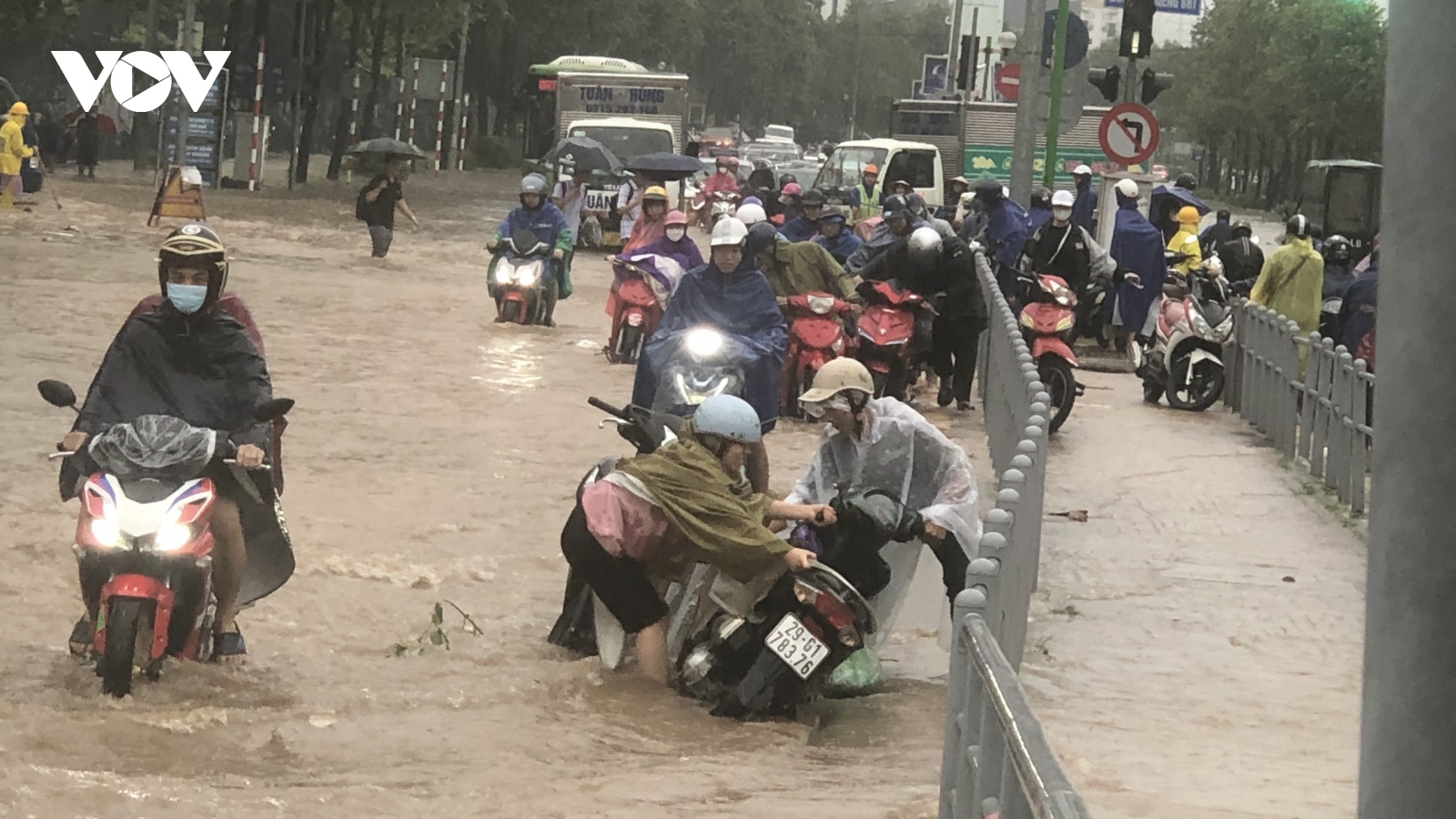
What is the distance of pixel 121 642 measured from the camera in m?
6.66

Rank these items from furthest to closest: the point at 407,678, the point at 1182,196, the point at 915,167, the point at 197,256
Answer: the point at 915,167
the point at 1182,196
the point at 407,678
the point at 197,256

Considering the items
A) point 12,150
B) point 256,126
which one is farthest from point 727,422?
point 256,126

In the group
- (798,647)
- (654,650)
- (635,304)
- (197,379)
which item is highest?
(635,304)

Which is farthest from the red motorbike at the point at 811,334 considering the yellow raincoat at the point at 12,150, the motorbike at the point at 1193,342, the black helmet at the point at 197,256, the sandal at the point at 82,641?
the yellow raincoat at the point at 12,150

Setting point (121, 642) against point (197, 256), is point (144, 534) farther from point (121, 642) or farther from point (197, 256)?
point (197, 256)

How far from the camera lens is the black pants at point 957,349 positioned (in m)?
15.9

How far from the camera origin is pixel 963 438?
15211 mm

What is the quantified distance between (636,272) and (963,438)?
3.25 meters

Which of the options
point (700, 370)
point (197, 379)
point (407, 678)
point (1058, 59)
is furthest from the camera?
point (1058, 59)

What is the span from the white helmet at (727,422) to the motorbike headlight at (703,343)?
12.5 feet

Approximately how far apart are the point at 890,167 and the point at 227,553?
89.4ft

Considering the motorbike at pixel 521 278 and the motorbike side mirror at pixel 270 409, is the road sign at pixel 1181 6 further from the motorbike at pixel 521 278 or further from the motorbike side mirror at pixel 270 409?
the motorbike side mirror at pixel 270 409

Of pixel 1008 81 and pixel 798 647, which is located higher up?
pixel 1008 81

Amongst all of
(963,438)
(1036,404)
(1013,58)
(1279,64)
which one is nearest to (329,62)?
(1013,58)
